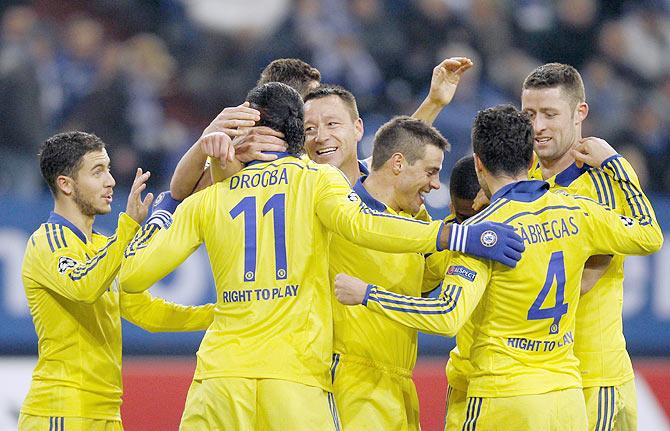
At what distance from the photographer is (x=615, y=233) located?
4.80 metres

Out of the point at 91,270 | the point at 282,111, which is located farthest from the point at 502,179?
the point at 91,270

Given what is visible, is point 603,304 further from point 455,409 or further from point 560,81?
point 560,81

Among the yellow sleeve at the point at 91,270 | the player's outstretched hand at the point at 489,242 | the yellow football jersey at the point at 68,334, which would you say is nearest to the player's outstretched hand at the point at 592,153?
the player's outstretched hand at the point at 489,242

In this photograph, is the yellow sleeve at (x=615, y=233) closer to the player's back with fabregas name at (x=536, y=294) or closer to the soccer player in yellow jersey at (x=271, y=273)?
the player's back with fabregas name at (x=536, y=294)

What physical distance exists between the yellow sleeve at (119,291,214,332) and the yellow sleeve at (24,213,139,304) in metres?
0.47

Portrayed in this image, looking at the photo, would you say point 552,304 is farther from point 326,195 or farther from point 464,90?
point 464,90

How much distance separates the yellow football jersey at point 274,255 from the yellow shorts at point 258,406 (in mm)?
42

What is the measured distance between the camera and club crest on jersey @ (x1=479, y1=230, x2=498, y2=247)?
4.52 meters

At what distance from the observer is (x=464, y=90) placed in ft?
35.2

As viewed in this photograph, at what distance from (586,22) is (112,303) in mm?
7668

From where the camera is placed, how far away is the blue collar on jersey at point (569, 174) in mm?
5266

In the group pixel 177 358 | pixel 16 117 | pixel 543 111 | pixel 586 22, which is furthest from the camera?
pixel 586 22

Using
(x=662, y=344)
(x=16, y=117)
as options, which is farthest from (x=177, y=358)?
(x=662, y=344)

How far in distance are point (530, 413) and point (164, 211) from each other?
1899 millimetres
